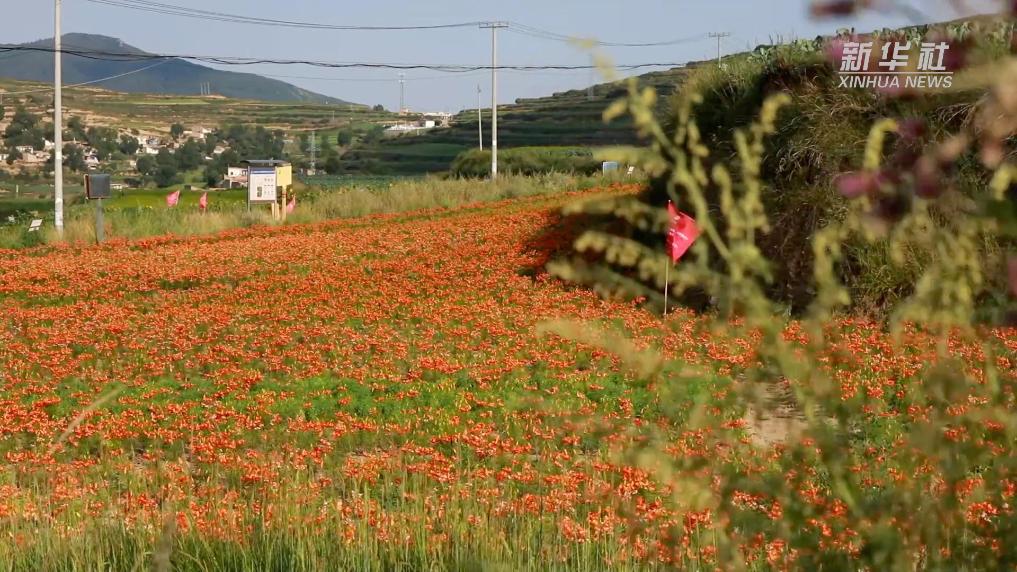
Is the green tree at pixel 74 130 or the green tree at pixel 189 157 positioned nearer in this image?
the green tree at pixel 189 157

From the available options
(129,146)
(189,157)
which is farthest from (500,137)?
(129,146)

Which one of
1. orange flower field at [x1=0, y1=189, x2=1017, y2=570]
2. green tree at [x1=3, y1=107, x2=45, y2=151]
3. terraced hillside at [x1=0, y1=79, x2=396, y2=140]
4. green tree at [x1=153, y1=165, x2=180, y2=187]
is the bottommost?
orange flower field at [x1=0, y1=189, x2=1017, y2=570]

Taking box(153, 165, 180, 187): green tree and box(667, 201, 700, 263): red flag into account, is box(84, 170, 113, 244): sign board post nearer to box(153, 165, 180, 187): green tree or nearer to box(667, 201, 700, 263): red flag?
box(667, 201, 700, 263): red flag

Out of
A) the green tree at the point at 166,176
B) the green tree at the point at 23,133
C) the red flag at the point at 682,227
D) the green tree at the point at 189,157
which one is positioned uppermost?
the green tree at the point at 23,133

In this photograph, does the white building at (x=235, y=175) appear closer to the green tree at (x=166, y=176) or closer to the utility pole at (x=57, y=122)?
the green tree at (x=166, y=176)

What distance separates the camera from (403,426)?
8008mm

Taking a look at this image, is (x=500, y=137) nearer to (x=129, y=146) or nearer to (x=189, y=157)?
(x=189, y=157)

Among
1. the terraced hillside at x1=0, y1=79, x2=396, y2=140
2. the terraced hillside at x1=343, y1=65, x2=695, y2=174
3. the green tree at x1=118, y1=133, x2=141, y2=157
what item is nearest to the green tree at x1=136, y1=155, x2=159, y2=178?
the green tree at x1=118, y1=133, x2=141, y2=157

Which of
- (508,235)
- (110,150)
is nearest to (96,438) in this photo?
(508,235)

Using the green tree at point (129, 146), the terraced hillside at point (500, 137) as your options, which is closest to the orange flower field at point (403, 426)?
the terraced hillside at point (500, 137)

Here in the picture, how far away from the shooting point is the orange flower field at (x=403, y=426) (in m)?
3.05

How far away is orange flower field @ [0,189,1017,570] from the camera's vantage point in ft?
10.00

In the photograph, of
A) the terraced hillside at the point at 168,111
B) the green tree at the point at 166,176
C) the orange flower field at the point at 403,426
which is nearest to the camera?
the orange flower field at the point at 403,426

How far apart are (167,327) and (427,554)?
9.03 metres
